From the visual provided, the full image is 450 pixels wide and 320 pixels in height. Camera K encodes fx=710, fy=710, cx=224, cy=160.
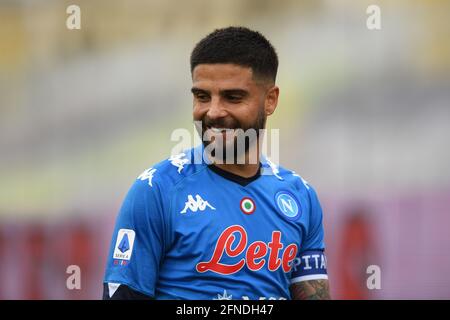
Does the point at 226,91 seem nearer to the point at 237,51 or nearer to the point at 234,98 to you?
the point at 234,98

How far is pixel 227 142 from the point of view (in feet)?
7.62

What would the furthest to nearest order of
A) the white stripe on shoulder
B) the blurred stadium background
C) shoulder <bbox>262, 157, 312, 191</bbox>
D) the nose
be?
1. the blurred stadium background
2. shoulder <bbox>262, 157, 312, 191</bbox>
3. the nose
4. the white stripe on shoulder

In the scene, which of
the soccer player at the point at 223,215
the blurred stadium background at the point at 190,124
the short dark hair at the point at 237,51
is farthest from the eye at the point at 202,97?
the blurred stadium background at the point at 190,124

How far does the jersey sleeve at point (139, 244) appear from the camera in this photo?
216 cm

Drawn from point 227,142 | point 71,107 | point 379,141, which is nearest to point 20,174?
point 71,107

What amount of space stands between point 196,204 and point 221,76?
1.39 feet

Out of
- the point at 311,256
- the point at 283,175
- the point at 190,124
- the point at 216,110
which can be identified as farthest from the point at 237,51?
the point at 190,124

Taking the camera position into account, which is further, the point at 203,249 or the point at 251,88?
the point at 251,88

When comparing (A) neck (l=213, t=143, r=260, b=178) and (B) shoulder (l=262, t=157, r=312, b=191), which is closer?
(A) neck (l=213, t=143, r=260, b=178)

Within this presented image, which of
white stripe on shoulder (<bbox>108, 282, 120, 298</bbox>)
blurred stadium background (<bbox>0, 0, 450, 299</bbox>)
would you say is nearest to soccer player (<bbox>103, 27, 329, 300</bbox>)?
white stripe on shoulder (<bbox>108, 282, 120, 298</bbox>)

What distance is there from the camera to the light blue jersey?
7.13 ft

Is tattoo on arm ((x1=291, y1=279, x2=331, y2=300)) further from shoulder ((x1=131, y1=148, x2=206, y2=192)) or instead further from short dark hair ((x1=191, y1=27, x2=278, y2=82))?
short dark hair ((x1=191, y1=27, x2=278, y2=82))

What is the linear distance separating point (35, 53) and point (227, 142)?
106 inches
